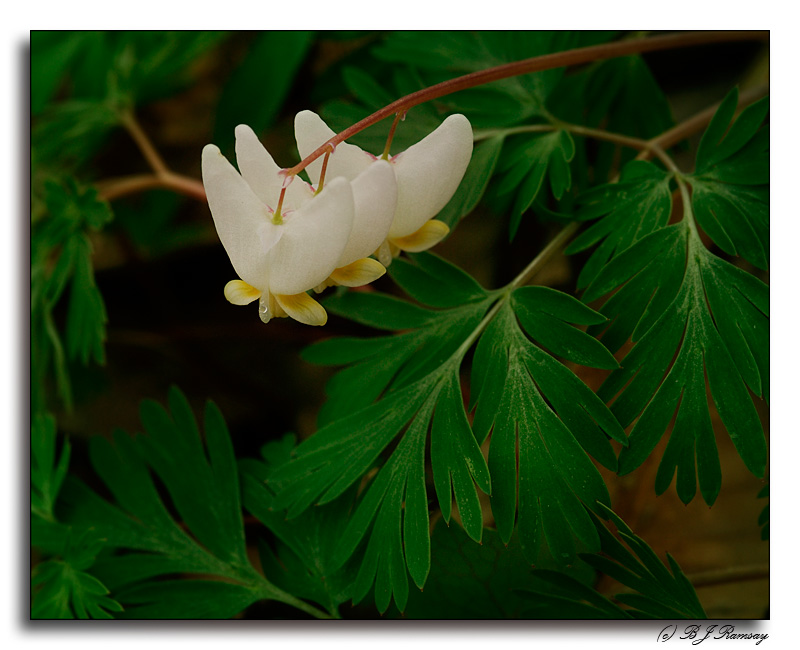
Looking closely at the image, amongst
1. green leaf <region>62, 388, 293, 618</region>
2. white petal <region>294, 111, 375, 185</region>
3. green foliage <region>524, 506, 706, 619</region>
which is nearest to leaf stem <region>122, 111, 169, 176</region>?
green leaf <region>62, 388, 293, 618</region>

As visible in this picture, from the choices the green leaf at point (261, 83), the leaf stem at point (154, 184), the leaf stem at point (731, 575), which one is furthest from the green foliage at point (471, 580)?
the green leaf at point (261, 83)

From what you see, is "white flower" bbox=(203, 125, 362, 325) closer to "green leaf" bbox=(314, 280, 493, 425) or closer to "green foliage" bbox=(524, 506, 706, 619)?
"green leaf" bbox=(314, 280, 493, 425)

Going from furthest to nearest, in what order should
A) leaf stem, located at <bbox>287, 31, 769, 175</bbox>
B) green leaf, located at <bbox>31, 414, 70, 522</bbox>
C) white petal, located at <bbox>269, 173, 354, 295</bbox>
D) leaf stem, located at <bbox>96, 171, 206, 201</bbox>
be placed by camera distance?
leaf stem, located at <bbox>96, 171, 206, 201</bbox>, green leaf, located at <bbox>31, 414, 70, 522</bbox>, leaf stem, located at <bbox>287, 31, 769, 175</bbox>, white petal, located at <bbox>269, 173, 354, 295</bbox>

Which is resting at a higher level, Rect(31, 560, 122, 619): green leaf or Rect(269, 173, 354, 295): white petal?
Rect(269, 173, 354, 295): white petal

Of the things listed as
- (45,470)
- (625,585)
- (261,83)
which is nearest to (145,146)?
(261,83)

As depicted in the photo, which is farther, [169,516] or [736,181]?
[169,516]

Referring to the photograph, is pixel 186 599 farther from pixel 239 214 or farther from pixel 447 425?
pixel 239 214

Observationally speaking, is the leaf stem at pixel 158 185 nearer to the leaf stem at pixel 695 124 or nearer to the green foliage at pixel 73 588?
the green foliage at pixel 73 588
